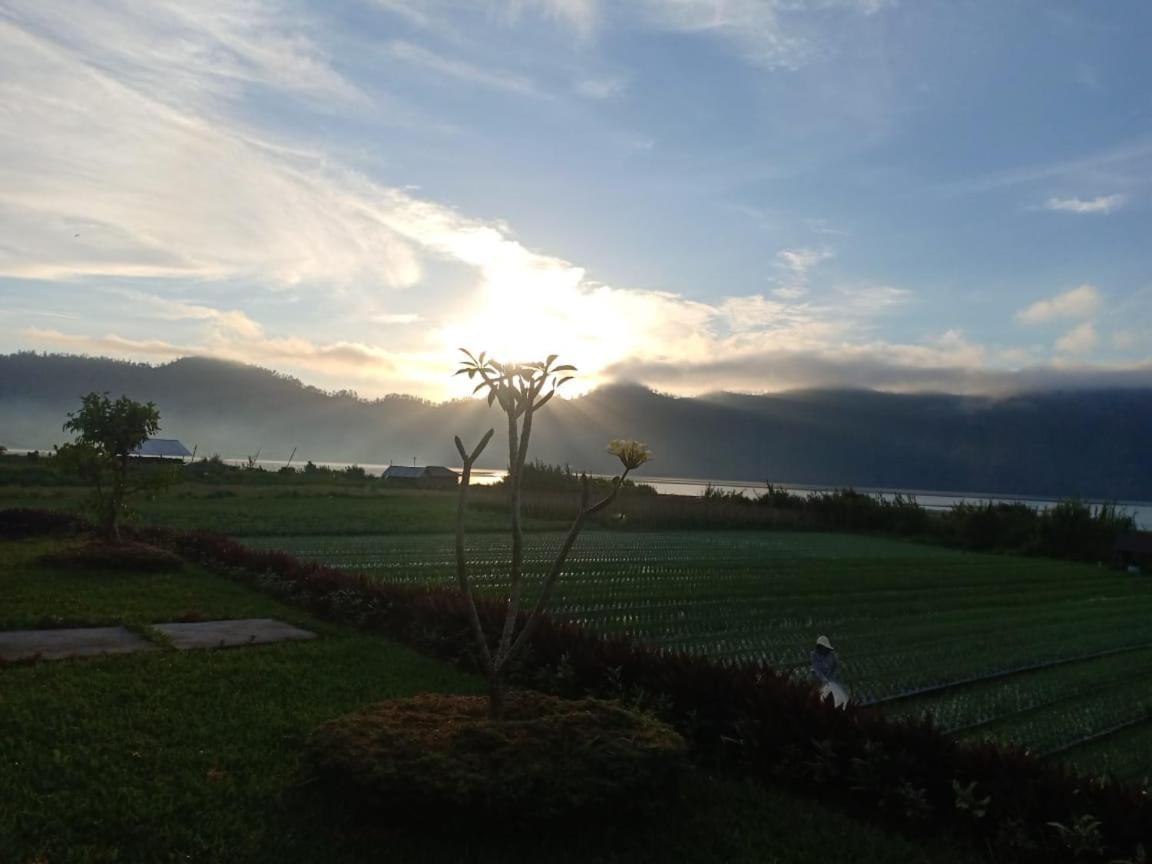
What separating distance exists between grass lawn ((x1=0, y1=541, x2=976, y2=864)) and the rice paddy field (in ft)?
9.22

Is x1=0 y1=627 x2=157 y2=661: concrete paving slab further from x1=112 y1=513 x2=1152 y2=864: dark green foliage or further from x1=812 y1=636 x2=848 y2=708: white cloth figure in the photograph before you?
x1=812 y1=636 x2=848 y2=708: white cloth figure

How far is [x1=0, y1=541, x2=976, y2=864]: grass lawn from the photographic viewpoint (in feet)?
12.7

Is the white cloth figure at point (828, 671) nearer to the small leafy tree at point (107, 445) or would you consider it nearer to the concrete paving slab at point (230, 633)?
the concrete paving slab at point (230, 633)

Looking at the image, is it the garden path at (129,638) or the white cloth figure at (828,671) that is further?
the garden path at (129,638)

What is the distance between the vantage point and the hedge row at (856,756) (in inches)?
156

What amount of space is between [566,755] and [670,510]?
2876 centimetres

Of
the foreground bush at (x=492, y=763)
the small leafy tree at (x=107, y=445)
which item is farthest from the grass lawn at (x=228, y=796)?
the small leafy tree at (x=107, y=445)

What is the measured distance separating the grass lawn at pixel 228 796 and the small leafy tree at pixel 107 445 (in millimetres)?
7980

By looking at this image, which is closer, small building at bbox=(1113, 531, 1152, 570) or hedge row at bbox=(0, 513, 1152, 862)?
hedge row at bbox=(0, 513, 1152, 862)

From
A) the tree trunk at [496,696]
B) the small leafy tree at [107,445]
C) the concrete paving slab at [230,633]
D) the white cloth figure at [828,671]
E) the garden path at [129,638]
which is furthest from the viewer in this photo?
the small leafy tree at [107,445]

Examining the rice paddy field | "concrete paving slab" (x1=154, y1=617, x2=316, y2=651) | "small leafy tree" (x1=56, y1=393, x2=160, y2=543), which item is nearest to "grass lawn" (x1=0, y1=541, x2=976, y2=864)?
"concrete paving slab" (x1=154, y1=617, x2=316, y2=651)

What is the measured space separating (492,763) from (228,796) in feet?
4.00

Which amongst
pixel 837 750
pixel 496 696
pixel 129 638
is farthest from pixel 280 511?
pixel 837 750

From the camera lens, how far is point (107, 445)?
14.1 metres
